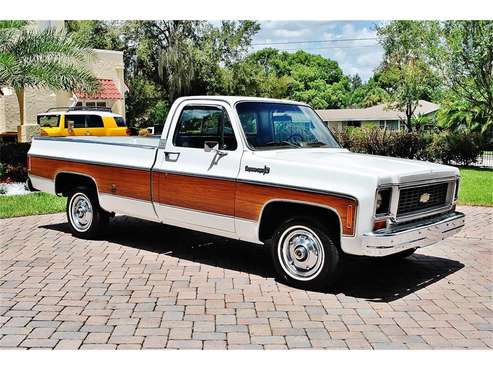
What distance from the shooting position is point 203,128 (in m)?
6.97

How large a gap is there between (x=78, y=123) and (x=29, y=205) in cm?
1050

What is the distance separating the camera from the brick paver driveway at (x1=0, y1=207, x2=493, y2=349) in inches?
189

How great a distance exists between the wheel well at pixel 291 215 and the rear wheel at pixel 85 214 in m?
2.90

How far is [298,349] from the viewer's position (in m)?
4.56

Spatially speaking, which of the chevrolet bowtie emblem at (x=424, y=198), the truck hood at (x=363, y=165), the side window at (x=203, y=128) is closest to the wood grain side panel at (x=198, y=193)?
the side window at (x=203, y=128)

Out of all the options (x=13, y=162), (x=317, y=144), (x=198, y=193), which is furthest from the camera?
(x=13, y=162)

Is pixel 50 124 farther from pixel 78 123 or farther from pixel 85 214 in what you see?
pixel 85 214

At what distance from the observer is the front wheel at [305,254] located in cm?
579

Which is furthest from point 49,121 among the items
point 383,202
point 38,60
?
point 383,202

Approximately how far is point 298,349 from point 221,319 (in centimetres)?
91

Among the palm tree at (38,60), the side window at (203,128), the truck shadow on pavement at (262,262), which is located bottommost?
the truck shadow on pavement at (262,262)

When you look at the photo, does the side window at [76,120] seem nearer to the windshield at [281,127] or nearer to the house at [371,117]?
the windshield at [281,127]

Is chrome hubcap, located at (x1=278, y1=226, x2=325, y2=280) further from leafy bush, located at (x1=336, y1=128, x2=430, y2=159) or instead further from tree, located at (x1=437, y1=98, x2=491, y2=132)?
tree, located at (x1=437, y1=98, x2=491, y2=132)

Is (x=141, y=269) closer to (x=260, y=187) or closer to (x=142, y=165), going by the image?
(x=142, y=165)
